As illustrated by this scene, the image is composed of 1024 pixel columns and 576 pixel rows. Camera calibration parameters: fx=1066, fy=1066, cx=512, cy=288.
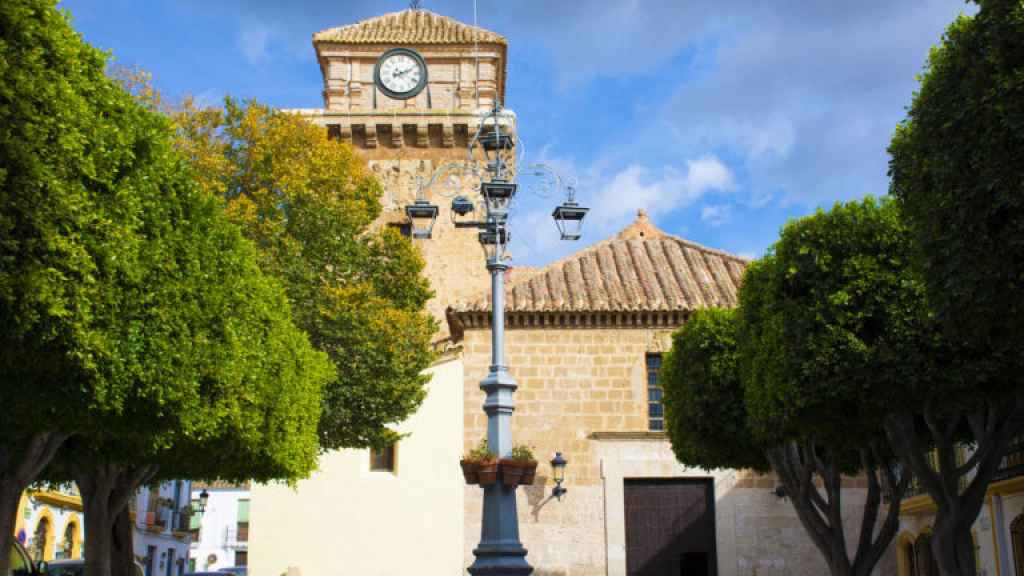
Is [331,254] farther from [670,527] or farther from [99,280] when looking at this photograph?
[99,280]

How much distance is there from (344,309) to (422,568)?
6686 millimetres

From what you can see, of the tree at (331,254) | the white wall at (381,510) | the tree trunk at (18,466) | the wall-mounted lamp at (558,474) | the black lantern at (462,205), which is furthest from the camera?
the white wall at (381,510)

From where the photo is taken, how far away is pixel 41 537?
108 feet

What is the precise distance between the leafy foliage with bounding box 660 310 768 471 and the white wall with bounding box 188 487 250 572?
173ft

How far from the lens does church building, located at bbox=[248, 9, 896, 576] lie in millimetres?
24094

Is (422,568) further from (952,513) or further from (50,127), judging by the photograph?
(50,127)

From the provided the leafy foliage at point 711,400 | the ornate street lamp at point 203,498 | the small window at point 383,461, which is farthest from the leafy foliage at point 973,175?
the ornate street lamp at point 203,498

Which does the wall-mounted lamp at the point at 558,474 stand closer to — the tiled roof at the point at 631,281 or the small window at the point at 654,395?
the small window at the point at 654,395

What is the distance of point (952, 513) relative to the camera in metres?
13.8

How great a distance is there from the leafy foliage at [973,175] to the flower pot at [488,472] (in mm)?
5130

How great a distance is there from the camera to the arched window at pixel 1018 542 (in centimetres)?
1939

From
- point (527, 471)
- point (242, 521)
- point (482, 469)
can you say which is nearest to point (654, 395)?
point (527, 471)

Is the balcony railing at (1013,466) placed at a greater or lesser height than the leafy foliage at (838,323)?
lesser

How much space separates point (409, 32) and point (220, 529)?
4339cm
